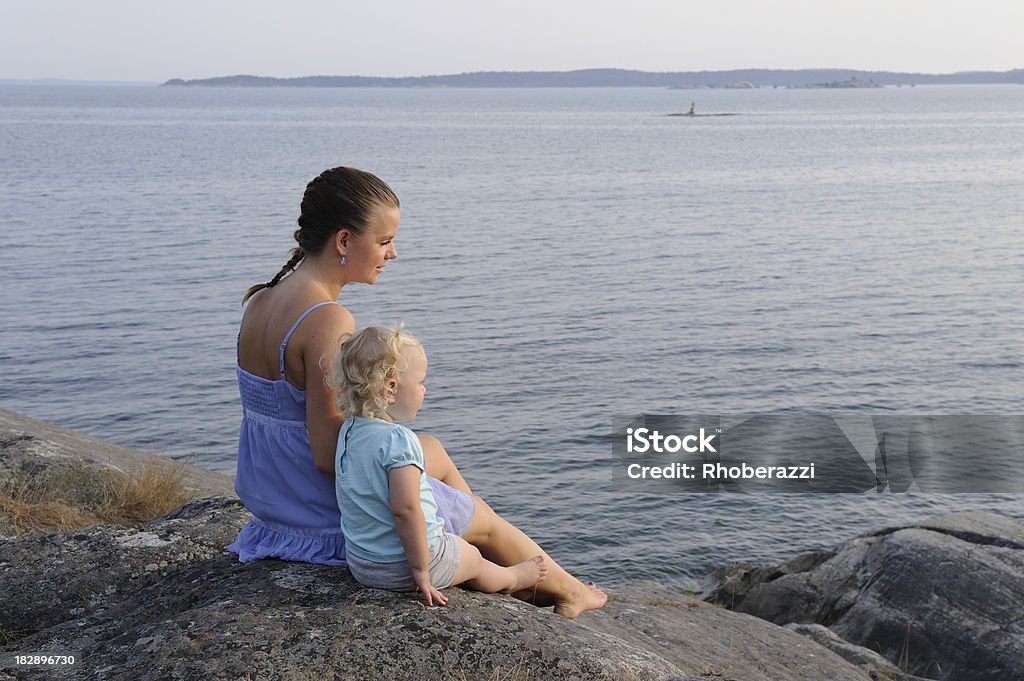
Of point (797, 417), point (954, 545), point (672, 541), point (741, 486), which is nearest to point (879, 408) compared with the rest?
point (797, 417)

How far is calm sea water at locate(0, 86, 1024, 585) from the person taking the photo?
55.0 feet

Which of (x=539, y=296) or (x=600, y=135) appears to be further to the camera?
(x=600, y=135)

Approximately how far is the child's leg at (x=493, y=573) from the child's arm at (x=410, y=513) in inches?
11.7

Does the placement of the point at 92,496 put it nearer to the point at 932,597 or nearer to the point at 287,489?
the point at 287,489

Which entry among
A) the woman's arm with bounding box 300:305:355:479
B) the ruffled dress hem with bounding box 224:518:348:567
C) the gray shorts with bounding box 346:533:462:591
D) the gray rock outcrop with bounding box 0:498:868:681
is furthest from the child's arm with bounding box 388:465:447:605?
the ruffled dress hem with bounding box 224:518:348:567

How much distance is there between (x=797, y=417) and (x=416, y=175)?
49.0m

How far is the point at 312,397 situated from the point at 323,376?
124 mm

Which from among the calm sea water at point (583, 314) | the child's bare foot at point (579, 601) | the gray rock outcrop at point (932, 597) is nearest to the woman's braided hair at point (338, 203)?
the child's bare foot at point (579, 601)

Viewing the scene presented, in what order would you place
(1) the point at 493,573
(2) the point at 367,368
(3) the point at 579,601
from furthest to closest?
(3) the point at 579,601 → (1) the point at 493,573 → (2) the point at 367,368

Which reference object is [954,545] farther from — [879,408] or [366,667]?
[879,408]

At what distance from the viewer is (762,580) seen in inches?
477

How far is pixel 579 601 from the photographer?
5363mm

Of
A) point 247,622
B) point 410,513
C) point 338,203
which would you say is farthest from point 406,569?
point 338,203

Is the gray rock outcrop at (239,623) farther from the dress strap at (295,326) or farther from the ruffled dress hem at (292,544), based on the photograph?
the dress strap at (295,326)
